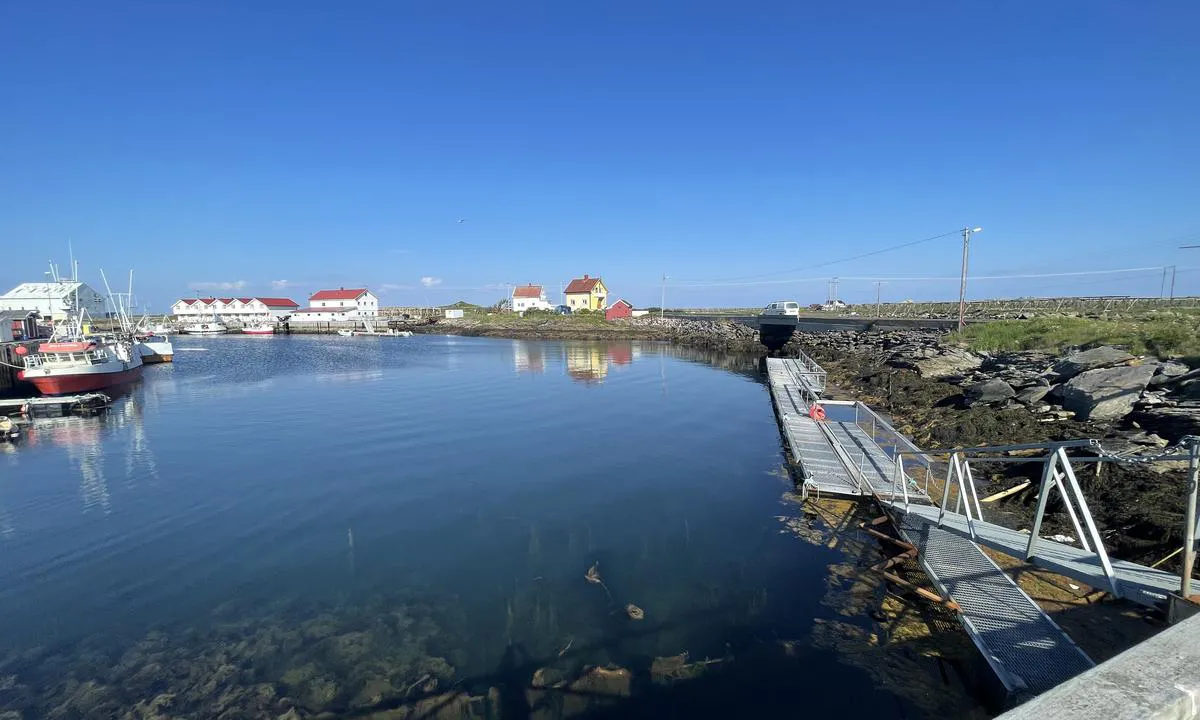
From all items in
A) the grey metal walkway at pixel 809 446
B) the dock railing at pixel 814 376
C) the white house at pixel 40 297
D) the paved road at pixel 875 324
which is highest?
the white house at pixel 40 297

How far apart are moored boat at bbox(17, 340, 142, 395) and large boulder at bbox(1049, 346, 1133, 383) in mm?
59910

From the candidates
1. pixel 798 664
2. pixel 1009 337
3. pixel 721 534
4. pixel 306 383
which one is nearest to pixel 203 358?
pixel 306 383

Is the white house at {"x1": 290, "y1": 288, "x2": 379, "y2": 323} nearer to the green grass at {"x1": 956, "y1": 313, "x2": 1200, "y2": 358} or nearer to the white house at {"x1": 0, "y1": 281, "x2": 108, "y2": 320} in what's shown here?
the white house at {"x1": 0, "y1": 281, "x2": 108, "y2": 320}

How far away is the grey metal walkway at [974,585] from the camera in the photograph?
24.8 feet

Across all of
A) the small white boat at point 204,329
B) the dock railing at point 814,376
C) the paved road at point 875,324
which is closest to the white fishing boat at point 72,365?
the dock railing at point 814,376

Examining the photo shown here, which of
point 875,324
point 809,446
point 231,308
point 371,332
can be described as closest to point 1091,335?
point 809,446

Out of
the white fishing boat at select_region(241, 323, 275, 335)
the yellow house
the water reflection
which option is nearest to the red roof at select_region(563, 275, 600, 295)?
the yellow house

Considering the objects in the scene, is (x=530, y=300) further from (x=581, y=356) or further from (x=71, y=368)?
(x=71, y=368)

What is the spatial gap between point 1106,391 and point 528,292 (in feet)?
394

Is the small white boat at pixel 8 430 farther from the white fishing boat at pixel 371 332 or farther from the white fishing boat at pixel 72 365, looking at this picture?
the white fishing boat at pixel 371 332

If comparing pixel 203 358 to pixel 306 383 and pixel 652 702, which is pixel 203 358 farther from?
pixel 652 702

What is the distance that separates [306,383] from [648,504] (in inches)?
1464

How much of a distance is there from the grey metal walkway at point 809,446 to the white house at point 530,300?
99.4 metres

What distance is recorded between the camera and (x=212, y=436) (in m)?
25.9
